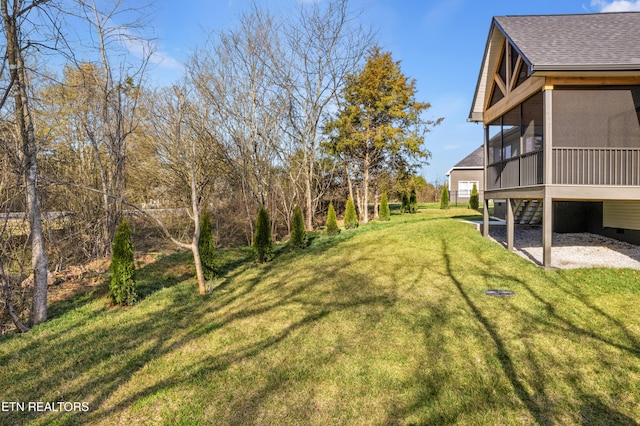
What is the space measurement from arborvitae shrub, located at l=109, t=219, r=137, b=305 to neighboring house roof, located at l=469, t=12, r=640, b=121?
9.07 m

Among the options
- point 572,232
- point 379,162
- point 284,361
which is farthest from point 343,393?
point 379,162

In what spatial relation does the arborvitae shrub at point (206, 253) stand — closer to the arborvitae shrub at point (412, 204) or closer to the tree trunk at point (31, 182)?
the tree trunk at point (31, 182)

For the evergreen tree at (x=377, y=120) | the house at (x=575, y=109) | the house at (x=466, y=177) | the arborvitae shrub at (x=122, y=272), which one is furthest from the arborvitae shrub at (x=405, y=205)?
the arborvitae shrub at (x=122, y=272)

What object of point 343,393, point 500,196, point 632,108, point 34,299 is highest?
point 632,108

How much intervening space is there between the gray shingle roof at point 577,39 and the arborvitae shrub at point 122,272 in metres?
9.07

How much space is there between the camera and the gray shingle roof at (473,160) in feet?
104

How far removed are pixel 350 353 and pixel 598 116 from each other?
8517 mm

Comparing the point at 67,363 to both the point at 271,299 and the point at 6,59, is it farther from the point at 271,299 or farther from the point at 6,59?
the point at 6,59

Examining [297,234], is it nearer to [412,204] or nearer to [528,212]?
[528,212]

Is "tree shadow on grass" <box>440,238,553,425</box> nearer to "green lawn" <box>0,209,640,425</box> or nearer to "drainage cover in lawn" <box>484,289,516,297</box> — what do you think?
"green lawn" <box>0,209,640,425</box>

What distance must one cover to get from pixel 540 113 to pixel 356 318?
9.91 meters

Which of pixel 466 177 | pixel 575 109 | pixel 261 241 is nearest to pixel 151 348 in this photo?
pixel 261 241

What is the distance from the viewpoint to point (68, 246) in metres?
8.80

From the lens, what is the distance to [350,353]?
432 cm
